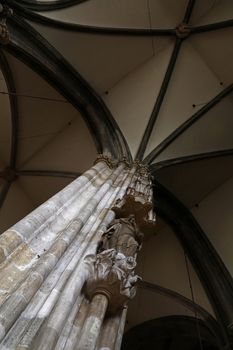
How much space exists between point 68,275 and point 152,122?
258 inches

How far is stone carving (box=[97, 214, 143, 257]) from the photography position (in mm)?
3908

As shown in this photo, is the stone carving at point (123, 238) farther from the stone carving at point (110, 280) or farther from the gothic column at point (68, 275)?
the stone carving at point (110, 280)

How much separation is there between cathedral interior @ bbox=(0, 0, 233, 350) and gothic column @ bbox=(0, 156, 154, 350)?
3555 mm

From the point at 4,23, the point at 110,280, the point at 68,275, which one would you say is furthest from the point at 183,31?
the point at 68,275

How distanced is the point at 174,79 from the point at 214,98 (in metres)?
1.09

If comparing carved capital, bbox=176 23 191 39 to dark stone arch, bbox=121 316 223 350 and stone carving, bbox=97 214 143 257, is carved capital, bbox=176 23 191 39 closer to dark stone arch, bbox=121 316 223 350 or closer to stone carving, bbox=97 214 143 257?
stone carving, bbox=97 214 143 257

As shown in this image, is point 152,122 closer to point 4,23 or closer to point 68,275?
point 4,23

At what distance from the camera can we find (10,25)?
7344mm

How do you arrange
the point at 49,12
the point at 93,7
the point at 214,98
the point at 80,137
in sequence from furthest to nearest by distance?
the point at 80,137, the point at 214,98, the point at 93,7, the point at 49,12

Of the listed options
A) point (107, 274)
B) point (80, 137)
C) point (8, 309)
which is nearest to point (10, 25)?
point (80, 137)

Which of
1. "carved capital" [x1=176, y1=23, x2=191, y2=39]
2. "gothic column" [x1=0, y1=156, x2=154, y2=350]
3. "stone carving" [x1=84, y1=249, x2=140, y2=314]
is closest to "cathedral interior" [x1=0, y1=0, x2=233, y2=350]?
"carved capital" [x1=176, y1=23, x2=191, y2=39]

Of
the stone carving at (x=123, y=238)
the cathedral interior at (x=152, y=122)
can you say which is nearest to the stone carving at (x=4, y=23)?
the cathedral interior at (x=152, y=122)

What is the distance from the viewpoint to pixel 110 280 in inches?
124

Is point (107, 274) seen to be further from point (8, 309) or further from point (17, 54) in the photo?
point (17, 54)
